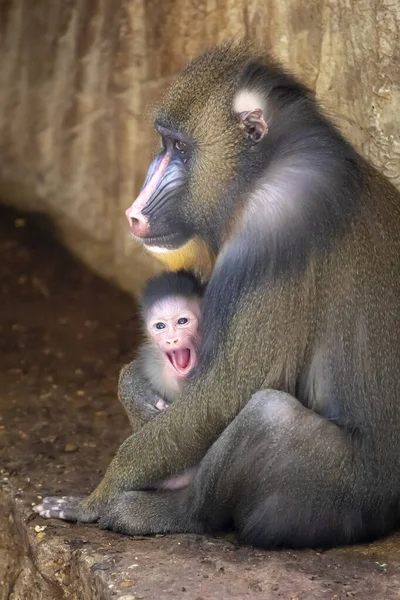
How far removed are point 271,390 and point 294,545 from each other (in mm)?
696

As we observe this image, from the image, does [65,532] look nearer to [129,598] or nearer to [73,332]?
[129,598]

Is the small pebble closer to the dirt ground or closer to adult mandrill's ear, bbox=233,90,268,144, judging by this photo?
the dirt ground

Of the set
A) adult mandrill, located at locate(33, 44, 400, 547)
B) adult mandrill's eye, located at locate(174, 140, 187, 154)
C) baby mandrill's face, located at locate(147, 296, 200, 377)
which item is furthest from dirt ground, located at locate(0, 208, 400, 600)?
adult mandrill's eye, located at locate(174, 140, 187, 154)

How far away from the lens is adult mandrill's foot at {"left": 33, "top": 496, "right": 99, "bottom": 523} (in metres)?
5.03

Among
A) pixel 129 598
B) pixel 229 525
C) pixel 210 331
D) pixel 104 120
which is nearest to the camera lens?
pixel 129 598

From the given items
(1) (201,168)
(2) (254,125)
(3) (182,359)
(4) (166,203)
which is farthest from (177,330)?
(2) (254,125)

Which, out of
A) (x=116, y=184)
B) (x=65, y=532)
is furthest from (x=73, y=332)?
(x=65, y=532)

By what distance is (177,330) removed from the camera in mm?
5230

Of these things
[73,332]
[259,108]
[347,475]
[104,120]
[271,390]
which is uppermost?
[259,108]

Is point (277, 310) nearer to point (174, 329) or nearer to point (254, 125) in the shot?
point (254, 125)

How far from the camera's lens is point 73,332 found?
7543 mm

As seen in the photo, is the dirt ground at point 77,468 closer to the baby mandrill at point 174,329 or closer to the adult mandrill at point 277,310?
the adult mandrill at point 277,310

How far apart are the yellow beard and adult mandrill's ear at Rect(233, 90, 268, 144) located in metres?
0.49

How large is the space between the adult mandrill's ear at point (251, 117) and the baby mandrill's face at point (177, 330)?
3.14 feet
